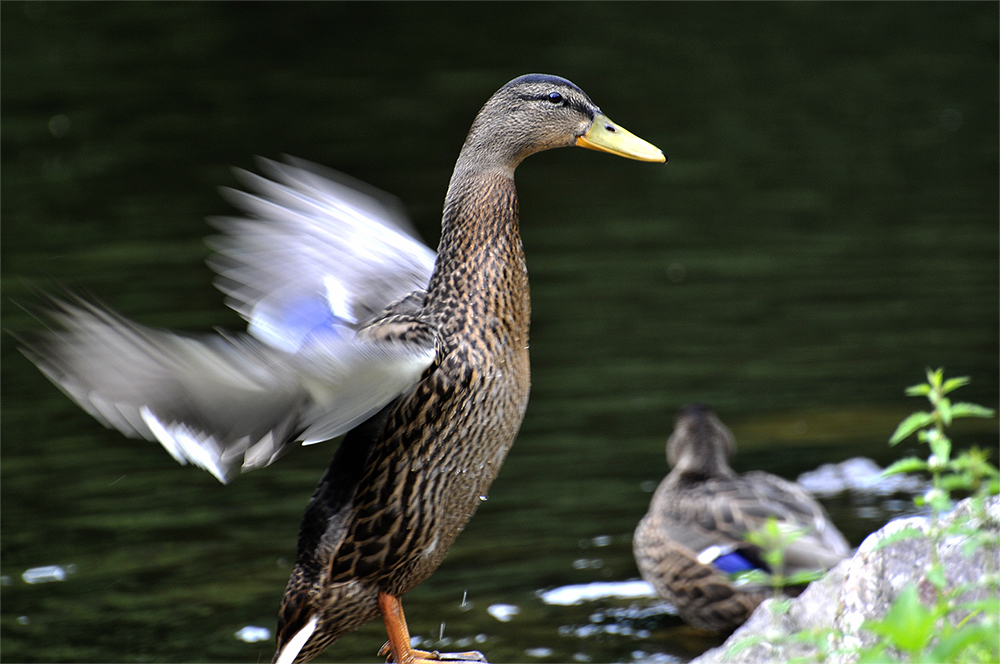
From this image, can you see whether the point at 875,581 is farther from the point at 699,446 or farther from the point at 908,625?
the point at 699,446

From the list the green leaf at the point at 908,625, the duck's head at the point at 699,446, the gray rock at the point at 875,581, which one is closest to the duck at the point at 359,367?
the gray rock at the point at 875,581

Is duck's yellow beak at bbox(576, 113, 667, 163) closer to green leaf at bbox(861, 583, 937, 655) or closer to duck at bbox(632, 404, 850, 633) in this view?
duck at bbox(632, 404, 850, 633)

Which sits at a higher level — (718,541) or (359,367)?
(718,541)

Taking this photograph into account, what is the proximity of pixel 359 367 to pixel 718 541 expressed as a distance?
245 centimetres

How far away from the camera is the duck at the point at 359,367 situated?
9.62 ft

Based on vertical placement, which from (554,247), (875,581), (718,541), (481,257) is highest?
(554,247)

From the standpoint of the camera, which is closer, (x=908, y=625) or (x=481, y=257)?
(x=908, y=625)

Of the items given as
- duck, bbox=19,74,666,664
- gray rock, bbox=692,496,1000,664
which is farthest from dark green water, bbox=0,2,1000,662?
gray rock, bbox=692,496,1000,664

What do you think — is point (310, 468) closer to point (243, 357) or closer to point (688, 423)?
point (688, 423)

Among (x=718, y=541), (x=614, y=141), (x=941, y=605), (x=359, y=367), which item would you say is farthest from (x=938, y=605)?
(x=718, y=541)

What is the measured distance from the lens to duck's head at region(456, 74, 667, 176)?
3.88 metres

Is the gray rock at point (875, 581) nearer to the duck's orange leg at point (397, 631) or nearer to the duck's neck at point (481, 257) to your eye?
the duck's orange leg at point (397, 631)

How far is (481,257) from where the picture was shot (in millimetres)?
3732

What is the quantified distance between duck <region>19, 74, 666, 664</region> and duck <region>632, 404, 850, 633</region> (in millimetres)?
1570
